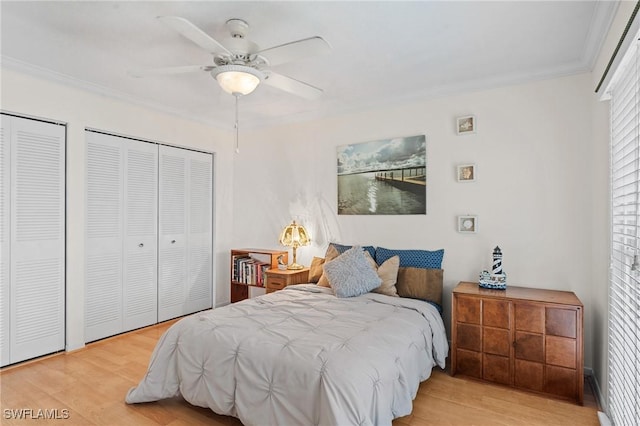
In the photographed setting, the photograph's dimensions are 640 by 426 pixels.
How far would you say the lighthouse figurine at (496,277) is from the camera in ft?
9.73

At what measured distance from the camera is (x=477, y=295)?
2807 millimetres

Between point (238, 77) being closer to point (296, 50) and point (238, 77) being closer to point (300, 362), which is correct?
point (296, 50)

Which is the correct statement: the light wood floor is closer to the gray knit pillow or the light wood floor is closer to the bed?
the bed

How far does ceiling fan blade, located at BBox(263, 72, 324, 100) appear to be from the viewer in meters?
2.44

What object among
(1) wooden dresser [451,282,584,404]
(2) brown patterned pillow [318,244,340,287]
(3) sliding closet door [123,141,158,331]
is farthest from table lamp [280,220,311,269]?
(1) wooden dresser [451,282,584,404]

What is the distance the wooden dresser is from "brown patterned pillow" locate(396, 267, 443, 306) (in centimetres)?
25

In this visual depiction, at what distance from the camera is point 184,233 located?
447 cm

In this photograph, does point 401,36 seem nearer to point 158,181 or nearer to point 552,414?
point 552,414

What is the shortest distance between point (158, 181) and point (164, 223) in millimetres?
492

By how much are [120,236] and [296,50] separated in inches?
113

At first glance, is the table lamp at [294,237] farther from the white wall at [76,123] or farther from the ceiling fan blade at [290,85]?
the ceiling fan blade at [290,85]

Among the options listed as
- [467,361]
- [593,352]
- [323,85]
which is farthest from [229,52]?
[593,352]

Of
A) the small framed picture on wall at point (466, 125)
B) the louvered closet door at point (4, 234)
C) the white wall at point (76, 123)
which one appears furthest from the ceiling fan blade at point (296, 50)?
the louvered closet door at point (4, 234)

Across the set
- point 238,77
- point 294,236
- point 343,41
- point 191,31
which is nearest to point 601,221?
point 343,41
